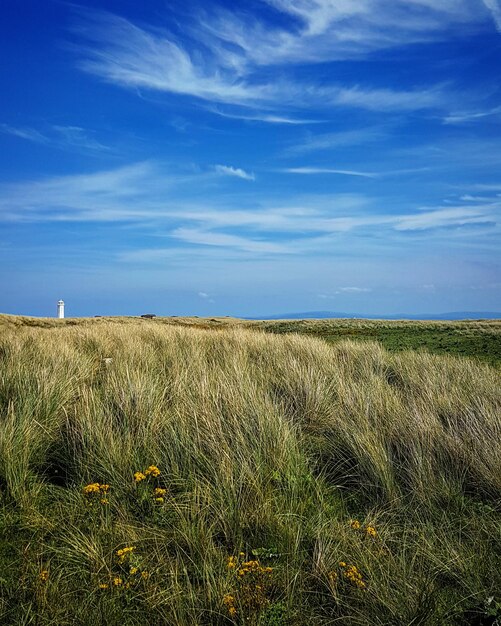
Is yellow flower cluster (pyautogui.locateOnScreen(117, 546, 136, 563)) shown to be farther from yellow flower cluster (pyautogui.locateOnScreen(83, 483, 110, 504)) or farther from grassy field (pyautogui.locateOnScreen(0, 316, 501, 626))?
yellow flower cluster (pyautogui.locateOnScreen(83, 483, 110, 504))

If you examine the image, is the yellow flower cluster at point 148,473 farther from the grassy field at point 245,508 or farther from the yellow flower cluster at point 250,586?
the yellow flower cluster at point 250,586

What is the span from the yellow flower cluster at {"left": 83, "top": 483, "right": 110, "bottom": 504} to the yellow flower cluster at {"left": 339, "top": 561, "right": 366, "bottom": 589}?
1925mm

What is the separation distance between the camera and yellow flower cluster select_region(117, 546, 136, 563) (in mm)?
2940

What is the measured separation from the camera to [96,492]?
3.93 metres

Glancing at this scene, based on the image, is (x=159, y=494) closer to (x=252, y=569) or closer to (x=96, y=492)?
(x=96, y=492)

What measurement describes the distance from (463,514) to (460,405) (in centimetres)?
286

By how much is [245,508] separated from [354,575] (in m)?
1.03

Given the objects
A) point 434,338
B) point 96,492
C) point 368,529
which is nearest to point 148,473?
point 96,492

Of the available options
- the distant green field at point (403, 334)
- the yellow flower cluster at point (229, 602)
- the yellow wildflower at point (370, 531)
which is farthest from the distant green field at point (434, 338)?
the yellow flower cluster at point (229, 602)

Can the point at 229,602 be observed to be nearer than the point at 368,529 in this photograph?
Yes

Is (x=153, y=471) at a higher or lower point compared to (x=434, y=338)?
lower

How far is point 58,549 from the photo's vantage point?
10.4 ft

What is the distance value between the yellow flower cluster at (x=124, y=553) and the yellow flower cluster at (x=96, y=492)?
665 millimetres

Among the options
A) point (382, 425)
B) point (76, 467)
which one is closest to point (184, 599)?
point (76, 467)
